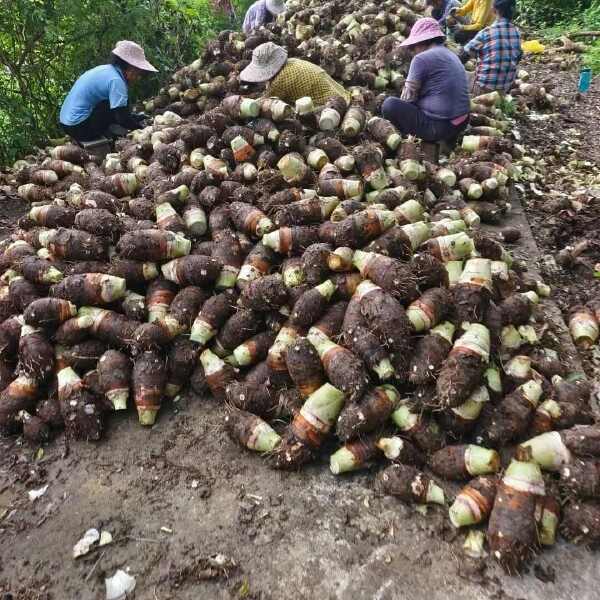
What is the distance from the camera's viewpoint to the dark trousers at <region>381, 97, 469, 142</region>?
6.49 meters

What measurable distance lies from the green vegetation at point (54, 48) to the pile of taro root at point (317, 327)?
147 inches

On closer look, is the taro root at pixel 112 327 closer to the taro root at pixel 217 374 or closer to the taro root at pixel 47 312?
the taro root at pixel 47 312

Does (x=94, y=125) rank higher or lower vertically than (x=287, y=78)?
lower

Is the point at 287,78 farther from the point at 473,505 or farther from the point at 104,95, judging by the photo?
the point at 473,505

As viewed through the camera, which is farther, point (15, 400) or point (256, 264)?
point (256, 264)

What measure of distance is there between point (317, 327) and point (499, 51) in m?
7.17

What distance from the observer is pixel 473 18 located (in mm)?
11680

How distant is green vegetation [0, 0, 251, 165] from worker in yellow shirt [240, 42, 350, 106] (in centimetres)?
359

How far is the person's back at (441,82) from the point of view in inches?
247

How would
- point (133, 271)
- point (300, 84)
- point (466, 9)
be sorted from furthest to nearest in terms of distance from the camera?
point (466, 9)
point (300, 84)
point (133, 271)

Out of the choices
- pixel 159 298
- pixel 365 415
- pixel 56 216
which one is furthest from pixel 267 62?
pixel 365 415

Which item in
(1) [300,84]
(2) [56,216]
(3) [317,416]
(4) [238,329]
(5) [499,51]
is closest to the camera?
(3) [317,416]

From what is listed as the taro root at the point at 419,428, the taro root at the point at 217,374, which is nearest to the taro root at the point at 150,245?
the taro root at the point at 217,374

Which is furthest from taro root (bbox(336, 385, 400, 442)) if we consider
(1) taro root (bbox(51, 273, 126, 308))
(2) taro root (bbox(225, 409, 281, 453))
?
(1) taro root (bbox(51, 273, 126, 308))
